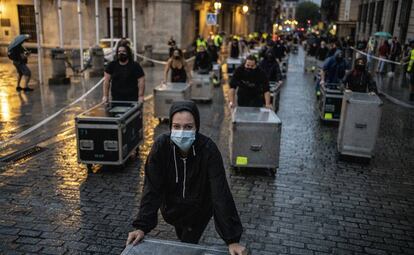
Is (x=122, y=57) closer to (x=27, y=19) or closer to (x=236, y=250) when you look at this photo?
(x=236, y=250)

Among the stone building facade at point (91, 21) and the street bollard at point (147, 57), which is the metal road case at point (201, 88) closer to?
the street bollard at point (147, 57)

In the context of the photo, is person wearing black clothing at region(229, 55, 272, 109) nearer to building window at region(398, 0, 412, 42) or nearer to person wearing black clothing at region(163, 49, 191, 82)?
person wearing black clothing at region(163, 49, 191, 82)

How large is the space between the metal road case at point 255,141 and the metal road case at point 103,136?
1.82 metres

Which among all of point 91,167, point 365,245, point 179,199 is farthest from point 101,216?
point 365,245

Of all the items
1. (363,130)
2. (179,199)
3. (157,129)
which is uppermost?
(179,199)

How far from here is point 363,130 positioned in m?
7.87

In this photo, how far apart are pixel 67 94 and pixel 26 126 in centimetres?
475

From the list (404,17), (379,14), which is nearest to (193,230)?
(404,17)

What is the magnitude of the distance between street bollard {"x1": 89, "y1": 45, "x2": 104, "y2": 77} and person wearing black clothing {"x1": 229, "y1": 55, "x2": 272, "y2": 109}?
12.6 metres

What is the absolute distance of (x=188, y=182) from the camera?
10.3 ft

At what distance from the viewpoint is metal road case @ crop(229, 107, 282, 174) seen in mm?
7070

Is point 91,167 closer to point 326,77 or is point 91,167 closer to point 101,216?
point 101,216

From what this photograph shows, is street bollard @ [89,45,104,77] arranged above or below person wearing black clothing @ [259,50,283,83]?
below

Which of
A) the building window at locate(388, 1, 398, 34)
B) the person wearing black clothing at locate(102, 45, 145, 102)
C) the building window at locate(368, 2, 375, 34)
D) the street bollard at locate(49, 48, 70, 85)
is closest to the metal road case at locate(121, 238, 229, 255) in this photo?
the person wearing black clothing at locate(102, 45, 145, 102)
